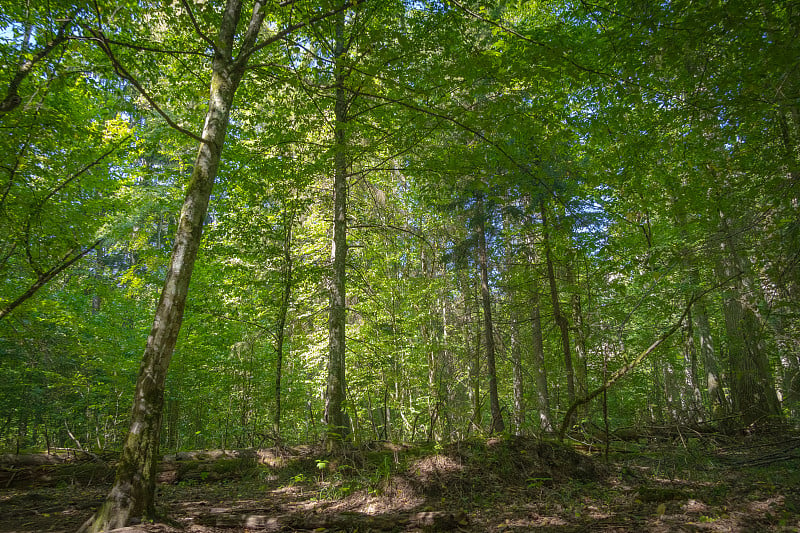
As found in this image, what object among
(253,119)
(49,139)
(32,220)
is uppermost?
(253,119)

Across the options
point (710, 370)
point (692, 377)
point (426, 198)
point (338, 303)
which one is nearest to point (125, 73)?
point (338, 303)

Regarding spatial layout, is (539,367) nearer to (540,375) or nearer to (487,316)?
(540,375)

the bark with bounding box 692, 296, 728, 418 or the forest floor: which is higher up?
the bark with bounding box 692, 296, 728, 418

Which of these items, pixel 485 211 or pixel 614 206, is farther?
pixel 485 211

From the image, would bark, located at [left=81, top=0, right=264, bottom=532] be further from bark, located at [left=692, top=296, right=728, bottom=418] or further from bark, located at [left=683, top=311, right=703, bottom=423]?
bark, located at [left=692, top=296, right=728, bottom=418]

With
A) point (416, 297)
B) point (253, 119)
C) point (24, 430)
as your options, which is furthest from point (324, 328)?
Result: point (24, 430)

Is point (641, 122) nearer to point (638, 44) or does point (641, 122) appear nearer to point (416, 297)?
point (638, 44)

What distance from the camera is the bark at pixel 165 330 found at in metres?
3.41

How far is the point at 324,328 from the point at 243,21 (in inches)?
371

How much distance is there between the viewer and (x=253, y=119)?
8.41 m

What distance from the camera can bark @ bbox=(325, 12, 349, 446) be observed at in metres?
7.11

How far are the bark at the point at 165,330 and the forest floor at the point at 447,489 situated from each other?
0.32 m

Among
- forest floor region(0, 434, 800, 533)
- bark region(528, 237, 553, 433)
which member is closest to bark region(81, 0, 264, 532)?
forest floor region(0, 434, 800, 533)

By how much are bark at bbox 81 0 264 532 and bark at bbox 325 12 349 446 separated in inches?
85.1
